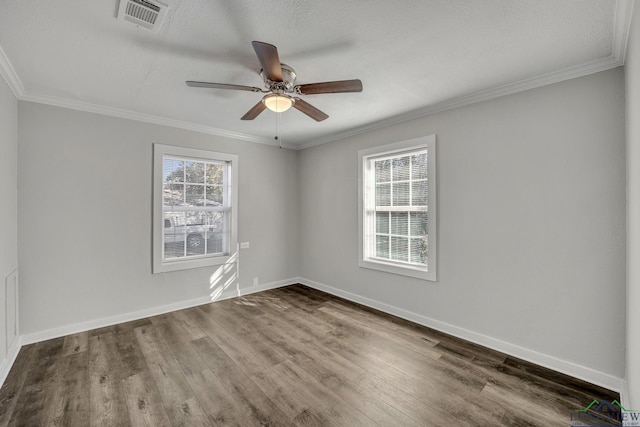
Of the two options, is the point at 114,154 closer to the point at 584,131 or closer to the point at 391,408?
the point at 391,408

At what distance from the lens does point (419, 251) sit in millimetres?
3447

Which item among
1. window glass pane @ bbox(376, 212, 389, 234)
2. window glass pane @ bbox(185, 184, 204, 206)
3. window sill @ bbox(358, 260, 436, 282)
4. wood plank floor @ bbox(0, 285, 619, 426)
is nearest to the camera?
wood plank floor @ bbox(0, 285, 619, 426)

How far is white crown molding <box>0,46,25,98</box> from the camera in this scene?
2.19 m

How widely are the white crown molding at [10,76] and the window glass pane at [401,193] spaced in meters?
3.85

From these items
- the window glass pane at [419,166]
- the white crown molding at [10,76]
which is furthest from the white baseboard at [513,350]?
the white crown molding at [10,76]

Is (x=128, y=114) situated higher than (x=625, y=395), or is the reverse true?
(x=128, y=114)

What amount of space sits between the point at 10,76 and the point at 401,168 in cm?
398

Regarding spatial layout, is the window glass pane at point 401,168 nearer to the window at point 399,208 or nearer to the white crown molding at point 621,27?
the window at point 399,208

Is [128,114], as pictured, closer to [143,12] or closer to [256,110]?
[256,110]

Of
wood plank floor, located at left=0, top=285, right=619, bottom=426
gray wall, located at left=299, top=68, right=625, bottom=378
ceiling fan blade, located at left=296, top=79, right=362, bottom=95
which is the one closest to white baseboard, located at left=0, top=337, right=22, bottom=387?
wood plank floor, located at left=0, top=285, right=619, bottom=426

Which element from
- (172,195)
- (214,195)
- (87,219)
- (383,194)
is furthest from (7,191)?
(383,194)

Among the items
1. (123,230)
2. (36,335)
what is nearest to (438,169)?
(123,230)

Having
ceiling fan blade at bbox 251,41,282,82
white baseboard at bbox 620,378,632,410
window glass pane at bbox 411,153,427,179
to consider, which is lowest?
white baseboard at bbox 620,378,632,410

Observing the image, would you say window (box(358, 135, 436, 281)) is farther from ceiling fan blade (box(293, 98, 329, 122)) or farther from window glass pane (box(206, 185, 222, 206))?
window glass pane (box(206, 185, 222, 206))
